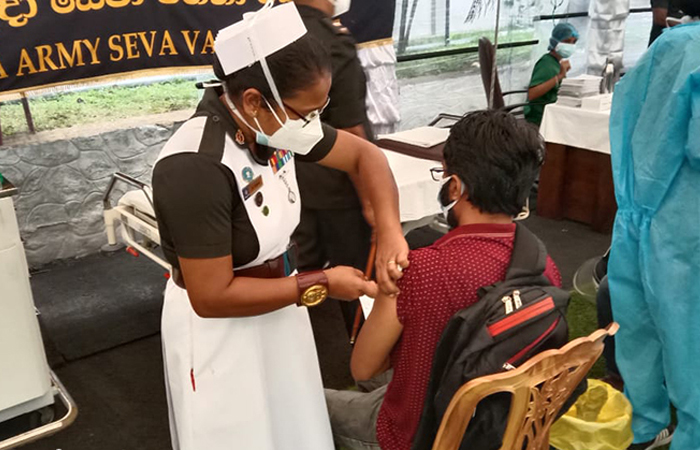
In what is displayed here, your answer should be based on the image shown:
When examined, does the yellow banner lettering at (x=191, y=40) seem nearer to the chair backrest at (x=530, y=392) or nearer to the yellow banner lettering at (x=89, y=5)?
the yellow banner lettering at (x=89, y=5)

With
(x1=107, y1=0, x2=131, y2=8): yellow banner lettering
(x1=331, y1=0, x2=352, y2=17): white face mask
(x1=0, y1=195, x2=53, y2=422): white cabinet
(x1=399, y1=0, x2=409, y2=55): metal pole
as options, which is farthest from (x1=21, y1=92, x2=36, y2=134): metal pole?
(x1=399, y1=0, x2=409, y2=55): metal pole

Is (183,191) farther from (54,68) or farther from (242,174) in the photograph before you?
(54,68)

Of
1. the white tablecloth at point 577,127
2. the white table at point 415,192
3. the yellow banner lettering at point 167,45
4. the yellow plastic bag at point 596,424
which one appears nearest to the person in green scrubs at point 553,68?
the white tablecloth at point 577,127

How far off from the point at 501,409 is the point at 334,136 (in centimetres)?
67

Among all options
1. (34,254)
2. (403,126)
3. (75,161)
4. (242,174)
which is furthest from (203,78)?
(242,174)

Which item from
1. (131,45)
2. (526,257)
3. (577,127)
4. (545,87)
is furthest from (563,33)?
(526,257)

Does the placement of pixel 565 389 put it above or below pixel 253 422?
above

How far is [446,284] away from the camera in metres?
1.14

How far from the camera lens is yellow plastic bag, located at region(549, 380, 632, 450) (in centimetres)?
184

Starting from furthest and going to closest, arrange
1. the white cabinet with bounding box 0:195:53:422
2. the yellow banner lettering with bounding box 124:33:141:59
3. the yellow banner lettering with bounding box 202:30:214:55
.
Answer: the yellow banner lettering with bounding box 202:30:214:55
the yellow banner lettering with bounding box 124:33:141:59
the white cabinet with bounding box 0:195:53:422

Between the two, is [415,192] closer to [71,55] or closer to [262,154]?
[262,154]

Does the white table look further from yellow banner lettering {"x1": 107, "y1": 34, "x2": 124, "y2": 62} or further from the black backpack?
yellow banner lettering {"x1": 107, "y1": 34, "x2": 124, "y2": 62}

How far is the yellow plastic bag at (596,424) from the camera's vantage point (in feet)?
6.03

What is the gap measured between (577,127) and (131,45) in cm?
248
